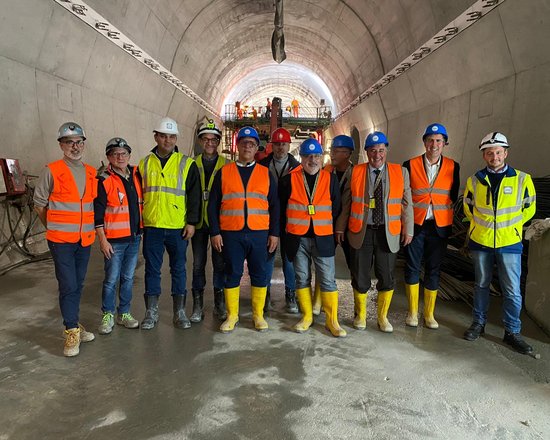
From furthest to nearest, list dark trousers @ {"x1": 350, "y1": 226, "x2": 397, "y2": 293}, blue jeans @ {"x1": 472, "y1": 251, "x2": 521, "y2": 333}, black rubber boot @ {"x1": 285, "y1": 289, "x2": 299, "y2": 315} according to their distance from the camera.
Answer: black rubber boot @ {"x1": 285, "y1": 289, "x2": 299, "y2": 315} → dark trousers @ {"x1": 350, "y1": 226, "x2": 397, "y2": 293} → blue jeans @ {"x1": 472, "y1": 251, "x2": 521, "y2": 333}

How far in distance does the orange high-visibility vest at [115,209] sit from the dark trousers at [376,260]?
218 cm

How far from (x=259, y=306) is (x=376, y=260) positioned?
4.03 ft

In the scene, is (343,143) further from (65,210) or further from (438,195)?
(65,210)

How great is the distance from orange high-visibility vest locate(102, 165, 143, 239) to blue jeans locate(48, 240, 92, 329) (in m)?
0.27

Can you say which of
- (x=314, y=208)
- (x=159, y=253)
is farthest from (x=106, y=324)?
(x=314, y=208)

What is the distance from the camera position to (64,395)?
8.57 feet

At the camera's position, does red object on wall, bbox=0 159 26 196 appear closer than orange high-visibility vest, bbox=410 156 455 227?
No

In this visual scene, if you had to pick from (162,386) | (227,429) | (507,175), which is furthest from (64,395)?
(507,175)

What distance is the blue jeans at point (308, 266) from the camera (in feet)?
12.0

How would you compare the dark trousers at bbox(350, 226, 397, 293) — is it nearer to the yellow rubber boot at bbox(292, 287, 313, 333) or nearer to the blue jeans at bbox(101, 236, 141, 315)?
the yellow rubber boot at bbox(292, 287, 313, 333)

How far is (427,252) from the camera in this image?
3.84 meters

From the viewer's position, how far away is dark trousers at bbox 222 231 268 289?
3.59 meters

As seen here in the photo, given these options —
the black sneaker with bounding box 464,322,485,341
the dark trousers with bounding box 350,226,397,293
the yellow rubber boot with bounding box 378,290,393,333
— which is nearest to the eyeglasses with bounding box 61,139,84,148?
the dark trousers with bounding box 350,226,397,293

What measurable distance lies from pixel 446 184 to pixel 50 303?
177 inches
